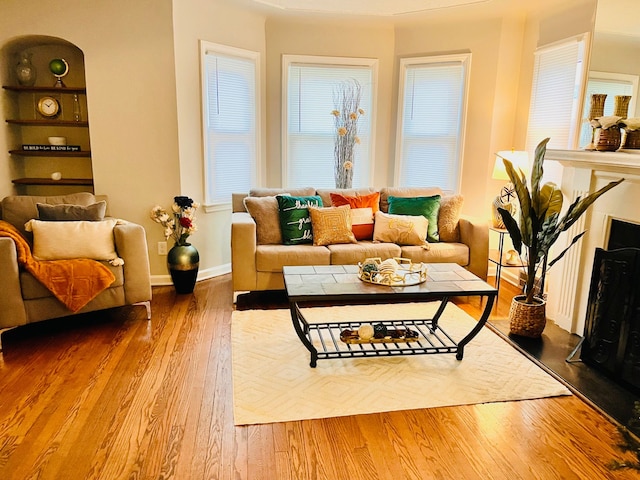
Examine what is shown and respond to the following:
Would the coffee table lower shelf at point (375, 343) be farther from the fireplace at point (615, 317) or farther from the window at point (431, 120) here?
the window at point (431, 120)

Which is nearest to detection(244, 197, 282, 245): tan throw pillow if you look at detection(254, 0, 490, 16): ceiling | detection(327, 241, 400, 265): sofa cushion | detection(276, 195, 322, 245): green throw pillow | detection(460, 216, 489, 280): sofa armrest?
detection(276, 195, 322, 245): green throw pillow

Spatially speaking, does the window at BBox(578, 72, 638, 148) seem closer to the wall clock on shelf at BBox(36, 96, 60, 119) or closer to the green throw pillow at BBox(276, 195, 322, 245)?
the green throw pillow at BBox(276, 195, 322, 245)

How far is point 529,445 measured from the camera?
2156 millimetres

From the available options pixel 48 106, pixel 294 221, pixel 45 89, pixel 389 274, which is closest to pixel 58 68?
pixel 45 89

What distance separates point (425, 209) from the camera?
14.0 ft

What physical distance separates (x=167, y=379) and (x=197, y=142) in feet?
8.07

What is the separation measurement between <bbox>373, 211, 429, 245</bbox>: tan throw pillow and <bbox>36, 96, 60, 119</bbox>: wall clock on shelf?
123 inches

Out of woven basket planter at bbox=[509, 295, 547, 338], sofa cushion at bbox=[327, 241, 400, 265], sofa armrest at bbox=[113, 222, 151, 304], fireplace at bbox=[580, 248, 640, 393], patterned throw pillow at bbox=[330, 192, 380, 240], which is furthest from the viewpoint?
patterned throw pillow at bbox=[330, 192, 380, 240]

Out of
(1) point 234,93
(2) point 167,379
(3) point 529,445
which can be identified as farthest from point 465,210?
(2) point 167,379

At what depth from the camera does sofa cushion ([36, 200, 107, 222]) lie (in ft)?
11.1

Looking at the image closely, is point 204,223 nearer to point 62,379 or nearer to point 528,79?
point 62,379

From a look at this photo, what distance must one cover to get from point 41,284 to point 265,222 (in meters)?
1.76

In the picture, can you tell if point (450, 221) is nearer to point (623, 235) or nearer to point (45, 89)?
point (623, 235)

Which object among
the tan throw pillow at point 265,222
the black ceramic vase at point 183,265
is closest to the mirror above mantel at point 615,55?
the tan throw pillow at point 265,222
